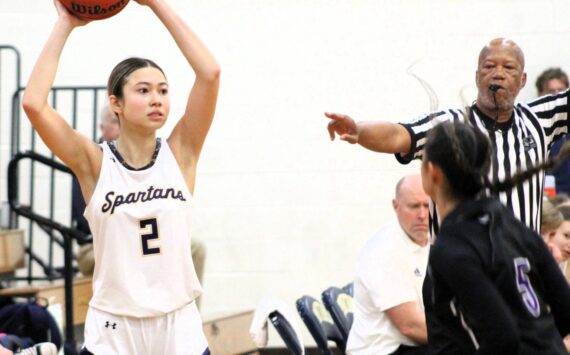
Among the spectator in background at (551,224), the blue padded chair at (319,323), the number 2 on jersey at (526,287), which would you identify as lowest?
the blue padded chair at (319,323)

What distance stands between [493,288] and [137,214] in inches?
59.3

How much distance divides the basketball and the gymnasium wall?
147 inches

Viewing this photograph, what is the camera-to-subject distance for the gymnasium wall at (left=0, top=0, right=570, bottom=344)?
7820mm

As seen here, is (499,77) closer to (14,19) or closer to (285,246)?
(285,246)

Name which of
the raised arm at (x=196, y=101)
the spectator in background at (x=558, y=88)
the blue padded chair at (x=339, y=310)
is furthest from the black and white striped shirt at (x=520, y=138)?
the spectator in background at (x=558, y=88)

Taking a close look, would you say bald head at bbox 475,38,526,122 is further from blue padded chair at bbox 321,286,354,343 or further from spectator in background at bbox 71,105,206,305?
spectator in background at bbox 71,105,206,305

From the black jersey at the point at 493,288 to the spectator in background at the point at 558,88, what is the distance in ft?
16.1

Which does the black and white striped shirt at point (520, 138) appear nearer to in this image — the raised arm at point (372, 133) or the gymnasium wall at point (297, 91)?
the raised arm at point (372, 133)

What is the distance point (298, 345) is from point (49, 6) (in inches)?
158

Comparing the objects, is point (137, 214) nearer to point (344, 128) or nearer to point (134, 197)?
point (134, 197)

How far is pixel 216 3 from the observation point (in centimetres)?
789

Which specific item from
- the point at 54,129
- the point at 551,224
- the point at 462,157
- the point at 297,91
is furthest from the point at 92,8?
the point at 297,91

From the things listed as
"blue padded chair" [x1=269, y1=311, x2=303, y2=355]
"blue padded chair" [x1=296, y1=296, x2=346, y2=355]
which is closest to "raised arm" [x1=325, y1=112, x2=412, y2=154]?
"blue padded chair" [x1=269, y1=311, x2=303, y2=355]

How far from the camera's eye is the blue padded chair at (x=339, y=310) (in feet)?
18.2
